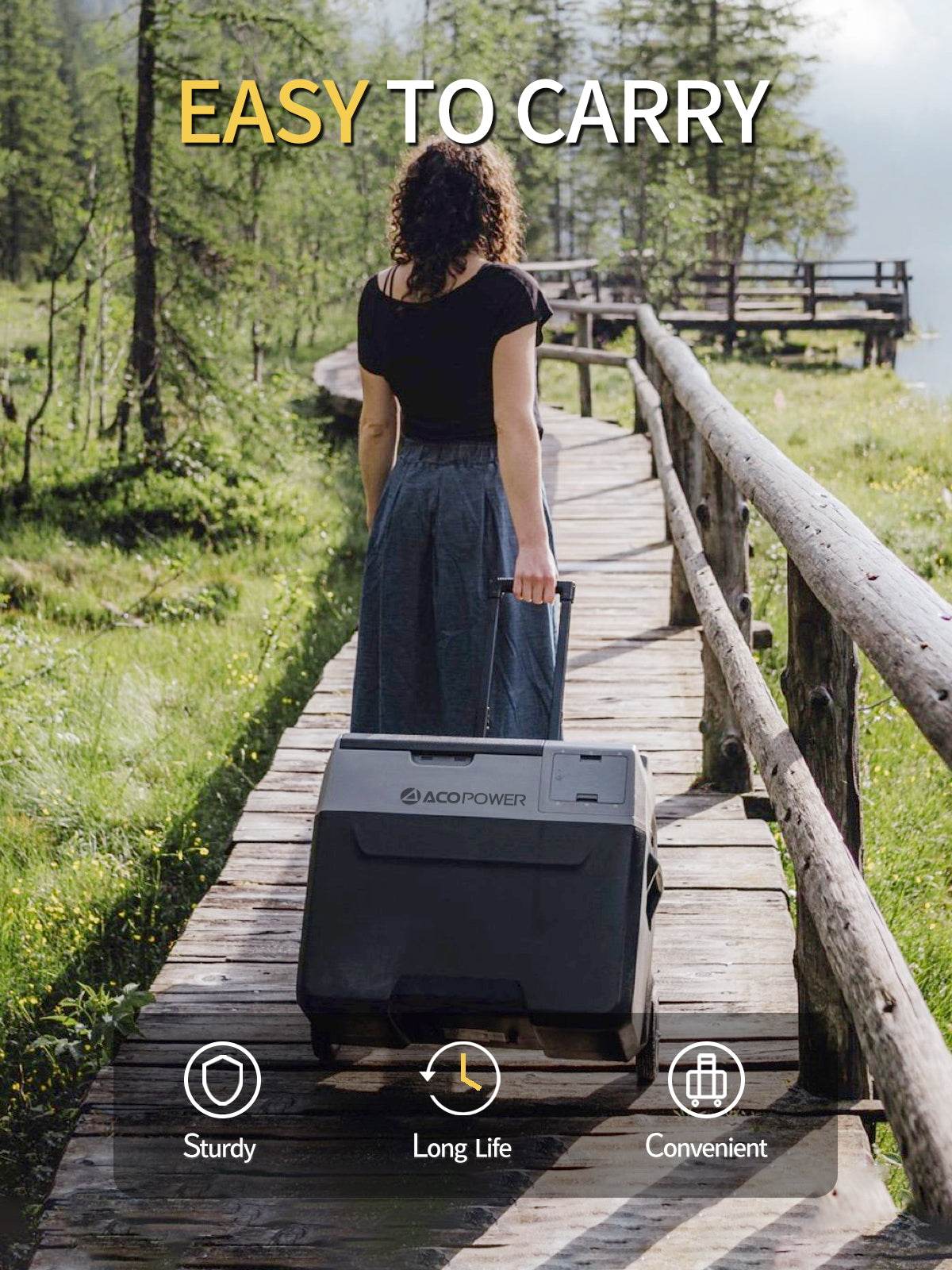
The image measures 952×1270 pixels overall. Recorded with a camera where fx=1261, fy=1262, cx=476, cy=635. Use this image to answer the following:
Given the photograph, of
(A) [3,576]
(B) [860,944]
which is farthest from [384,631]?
(A) [3,576]

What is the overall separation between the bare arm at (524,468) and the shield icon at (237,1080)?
3.96 feet

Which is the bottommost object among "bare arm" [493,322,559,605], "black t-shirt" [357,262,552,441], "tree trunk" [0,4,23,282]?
"bare arm" [493,322,559,605]

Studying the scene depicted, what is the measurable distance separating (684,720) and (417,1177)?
2812 mm

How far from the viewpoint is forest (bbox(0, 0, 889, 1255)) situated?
395 cm

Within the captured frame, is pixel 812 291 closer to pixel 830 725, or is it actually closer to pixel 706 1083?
pixel 830 725

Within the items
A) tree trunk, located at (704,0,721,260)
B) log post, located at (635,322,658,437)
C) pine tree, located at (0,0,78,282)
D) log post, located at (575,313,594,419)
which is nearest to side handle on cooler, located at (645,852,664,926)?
log post, located at (635,322,658,437)

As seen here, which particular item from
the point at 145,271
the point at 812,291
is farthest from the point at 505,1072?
the point at 812,291

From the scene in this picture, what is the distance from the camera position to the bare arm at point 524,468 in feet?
9.56

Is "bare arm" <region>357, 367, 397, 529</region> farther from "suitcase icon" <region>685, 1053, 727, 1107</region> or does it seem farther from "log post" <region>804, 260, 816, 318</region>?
"log post" <region>804, 260, 816, 318</region>

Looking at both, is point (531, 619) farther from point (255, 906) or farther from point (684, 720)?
point (684, 720)

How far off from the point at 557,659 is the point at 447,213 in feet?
3.42

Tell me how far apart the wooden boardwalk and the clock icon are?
0.05 m

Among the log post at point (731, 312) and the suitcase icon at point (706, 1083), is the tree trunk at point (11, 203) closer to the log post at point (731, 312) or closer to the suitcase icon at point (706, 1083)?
the log post at point (731, 312)

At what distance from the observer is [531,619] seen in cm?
320
